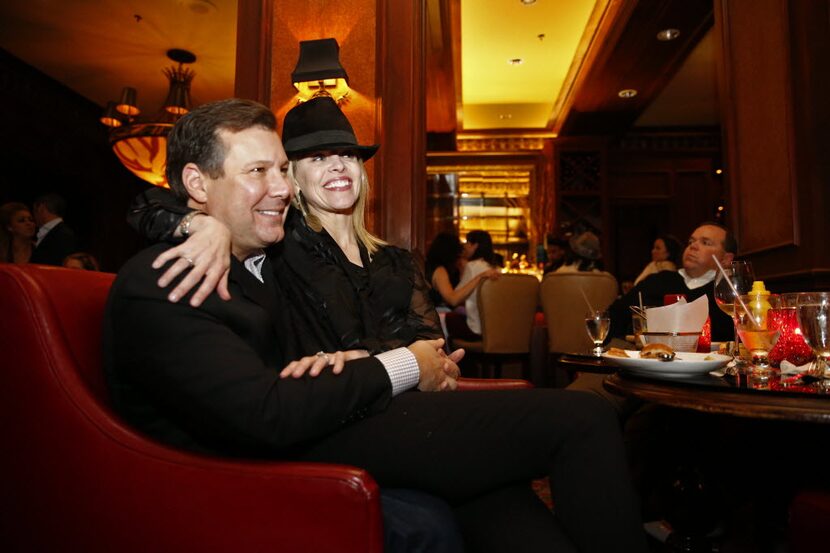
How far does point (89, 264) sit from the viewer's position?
411 centimetres

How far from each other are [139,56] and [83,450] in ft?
19.9

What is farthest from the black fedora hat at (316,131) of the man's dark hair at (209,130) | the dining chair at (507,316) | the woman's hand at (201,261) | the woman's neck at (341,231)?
the dining chair at (507,316)

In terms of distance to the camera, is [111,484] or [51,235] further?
[51,235]

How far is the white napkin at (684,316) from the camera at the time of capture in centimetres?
145

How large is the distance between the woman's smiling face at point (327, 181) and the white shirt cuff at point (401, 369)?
2.22 ft

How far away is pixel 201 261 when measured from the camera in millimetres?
955

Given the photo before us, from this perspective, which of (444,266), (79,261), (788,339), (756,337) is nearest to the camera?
(756,337)

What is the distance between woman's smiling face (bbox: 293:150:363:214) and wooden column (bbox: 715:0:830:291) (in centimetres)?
224

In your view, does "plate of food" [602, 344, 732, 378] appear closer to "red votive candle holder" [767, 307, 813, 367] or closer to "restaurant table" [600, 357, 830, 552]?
"restaurant table" [600, 357, 830, 552]

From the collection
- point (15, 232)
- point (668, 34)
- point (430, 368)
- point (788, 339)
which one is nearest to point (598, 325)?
point (788, 339)

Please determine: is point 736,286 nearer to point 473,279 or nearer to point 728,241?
point 728,241

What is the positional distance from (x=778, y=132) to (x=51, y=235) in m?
5.00

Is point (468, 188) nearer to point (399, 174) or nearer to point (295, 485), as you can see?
point (399, 174)

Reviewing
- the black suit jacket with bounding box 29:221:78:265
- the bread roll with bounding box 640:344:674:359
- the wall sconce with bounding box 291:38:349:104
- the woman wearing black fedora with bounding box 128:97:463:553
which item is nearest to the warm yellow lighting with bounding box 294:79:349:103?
the wall sconce with bounding box 291:38:349:104
